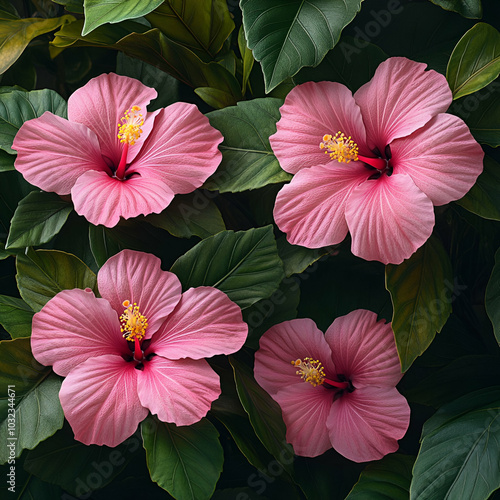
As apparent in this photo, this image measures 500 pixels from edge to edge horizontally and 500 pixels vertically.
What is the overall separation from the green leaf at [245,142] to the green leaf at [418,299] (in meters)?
0.16

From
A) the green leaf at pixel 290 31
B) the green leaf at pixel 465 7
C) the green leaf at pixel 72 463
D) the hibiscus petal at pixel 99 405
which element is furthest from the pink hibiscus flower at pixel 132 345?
the green leaf at pixel 465 7

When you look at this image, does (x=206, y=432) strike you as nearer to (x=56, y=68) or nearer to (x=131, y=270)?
(x=131, y=270)

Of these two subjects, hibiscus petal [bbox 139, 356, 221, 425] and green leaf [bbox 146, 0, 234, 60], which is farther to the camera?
green leaf [bbox 146, 0, 234, 60]

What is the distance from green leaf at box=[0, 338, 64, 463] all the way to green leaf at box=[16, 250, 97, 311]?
52 millimetres

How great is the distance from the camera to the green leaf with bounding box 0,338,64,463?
1.73ft

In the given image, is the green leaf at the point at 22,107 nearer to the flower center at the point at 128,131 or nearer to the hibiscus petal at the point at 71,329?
the flower center at the point at 128,131

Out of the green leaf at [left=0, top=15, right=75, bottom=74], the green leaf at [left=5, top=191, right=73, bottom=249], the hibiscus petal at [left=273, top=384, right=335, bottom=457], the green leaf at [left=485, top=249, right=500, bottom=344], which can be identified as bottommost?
the hibiscus petal at [left=273, top=384, right=335, bottom=457]

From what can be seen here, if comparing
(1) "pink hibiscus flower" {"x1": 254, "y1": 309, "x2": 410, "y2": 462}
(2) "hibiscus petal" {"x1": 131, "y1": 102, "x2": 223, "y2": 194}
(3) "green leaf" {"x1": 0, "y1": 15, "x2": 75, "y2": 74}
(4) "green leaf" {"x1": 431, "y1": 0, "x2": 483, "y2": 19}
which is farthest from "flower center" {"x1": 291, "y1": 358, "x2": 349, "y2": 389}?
(3) "green leaf" {"x1": 0, "y1": 15, "x2": 75, "y2": 74}

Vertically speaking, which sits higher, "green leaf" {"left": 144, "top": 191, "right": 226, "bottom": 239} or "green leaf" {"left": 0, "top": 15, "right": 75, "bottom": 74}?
"green leaf" {"left": 0, "top": 15, "right": 75, "bottom": 74}

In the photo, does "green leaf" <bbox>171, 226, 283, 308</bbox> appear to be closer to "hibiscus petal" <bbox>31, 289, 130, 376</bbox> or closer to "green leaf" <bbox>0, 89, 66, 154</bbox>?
"hibiscus petal" <bbox>31, 289, 130, 376</bbox>

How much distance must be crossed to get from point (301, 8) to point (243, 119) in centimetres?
12

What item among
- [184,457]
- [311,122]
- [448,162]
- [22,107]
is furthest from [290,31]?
[184,457]

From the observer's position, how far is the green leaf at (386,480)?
563 mm

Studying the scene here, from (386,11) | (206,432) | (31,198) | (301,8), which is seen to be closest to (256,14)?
(301,8)
